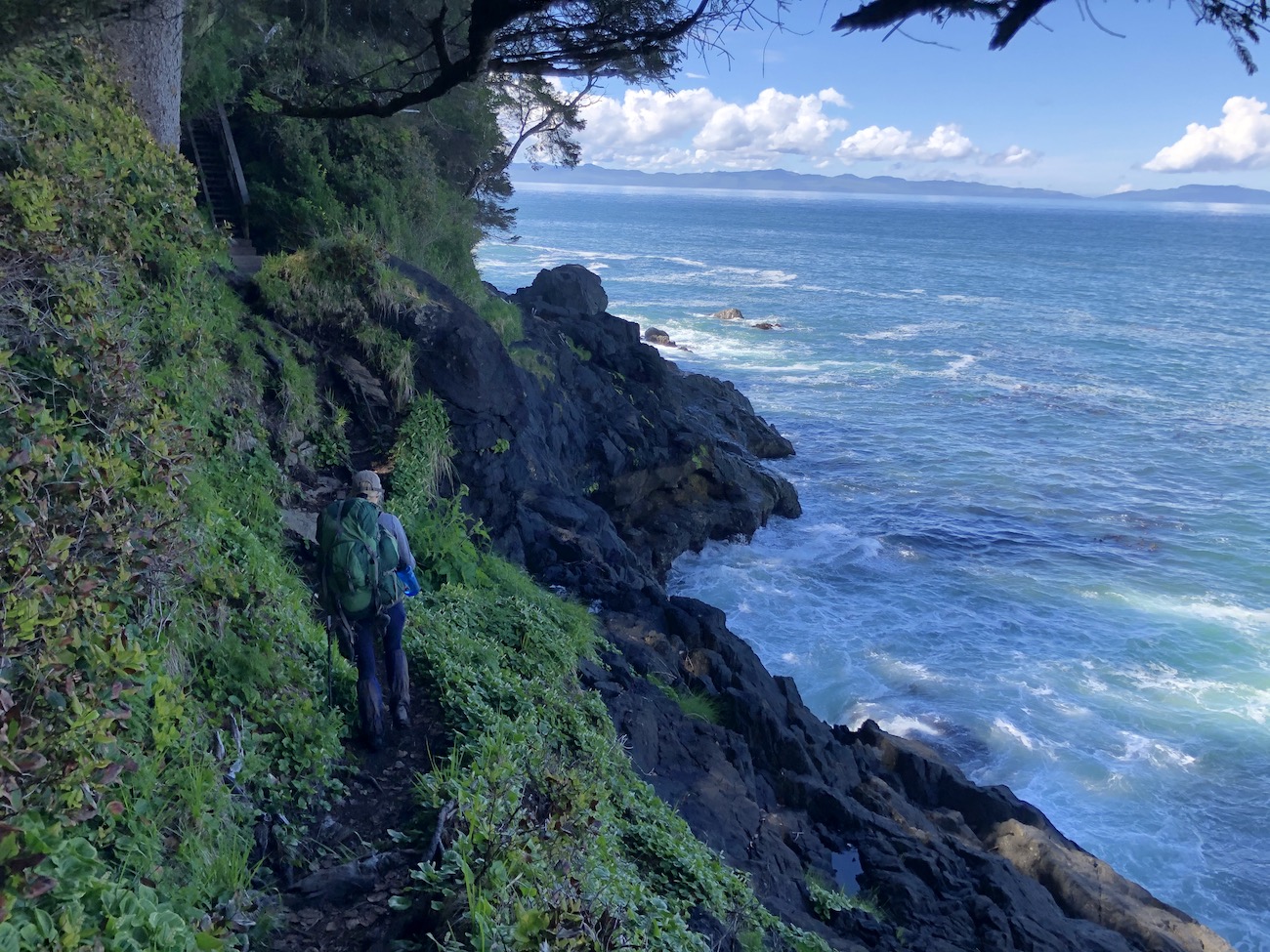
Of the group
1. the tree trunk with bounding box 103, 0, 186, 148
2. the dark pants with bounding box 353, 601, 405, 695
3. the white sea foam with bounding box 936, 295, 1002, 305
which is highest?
the tree trunk with bounding box 103, 0, 186, 148

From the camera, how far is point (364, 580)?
5.19 metres

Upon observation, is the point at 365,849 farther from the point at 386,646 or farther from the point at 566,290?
the point at 566,290

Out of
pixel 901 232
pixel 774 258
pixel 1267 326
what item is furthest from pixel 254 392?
pixel 901 232

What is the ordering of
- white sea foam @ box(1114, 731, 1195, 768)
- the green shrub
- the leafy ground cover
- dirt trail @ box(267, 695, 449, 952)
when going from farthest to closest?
1. white sea foam @ box(1114, 731, 1195, 768)
2. dirt trail @ box(267, 695, 449, 952)
3. the leafy ground cover
4. the green shrub

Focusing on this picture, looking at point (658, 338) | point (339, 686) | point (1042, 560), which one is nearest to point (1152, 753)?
point (1042, 560)

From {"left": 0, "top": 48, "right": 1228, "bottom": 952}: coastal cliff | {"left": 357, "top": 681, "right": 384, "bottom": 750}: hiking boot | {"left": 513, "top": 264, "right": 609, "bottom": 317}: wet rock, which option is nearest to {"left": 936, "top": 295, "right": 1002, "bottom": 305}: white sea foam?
{"left": 513, "top": 264, "right": 609, "bottom": 317}: wet rock

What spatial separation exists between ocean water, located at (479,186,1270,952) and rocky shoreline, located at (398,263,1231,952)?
1.79 metres

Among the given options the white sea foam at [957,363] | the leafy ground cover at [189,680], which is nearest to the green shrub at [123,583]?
the leafy ground cover at [189,680]

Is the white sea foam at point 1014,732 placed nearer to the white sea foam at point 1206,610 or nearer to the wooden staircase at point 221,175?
the white sea foam at point 1206,610

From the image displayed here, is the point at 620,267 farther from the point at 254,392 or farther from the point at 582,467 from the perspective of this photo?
the point at 254,392

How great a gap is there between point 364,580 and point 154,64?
671 cm

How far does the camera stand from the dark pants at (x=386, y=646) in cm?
526

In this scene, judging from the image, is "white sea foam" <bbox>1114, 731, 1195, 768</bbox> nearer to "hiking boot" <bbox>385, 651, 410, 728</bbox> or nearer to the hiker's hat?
"hiking boot" <bbox>385, 651, 410, 728</bbox>

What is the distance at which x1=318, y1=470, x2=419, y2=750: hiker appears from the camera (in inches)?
204
